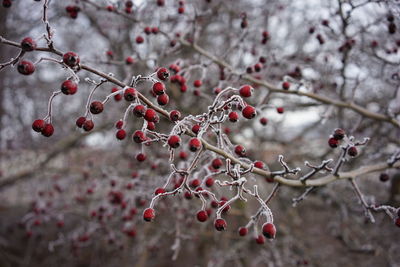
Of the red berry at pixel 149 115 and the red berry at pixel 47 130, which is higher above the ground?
the red berry at pixel 149 115

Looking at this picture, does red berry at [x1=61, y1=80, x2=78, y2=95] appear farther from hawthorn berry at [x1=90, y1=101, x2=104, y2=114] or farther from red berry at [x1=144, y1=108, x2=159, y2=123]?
red berry at [x1=144, y1=108, x2=159, y2=123]

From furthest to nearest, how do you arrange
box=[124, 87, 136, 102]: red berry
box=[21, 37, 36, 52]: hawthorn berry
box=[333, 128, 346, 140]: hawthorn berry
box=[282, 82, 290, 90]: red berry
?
box=[282, 82, 290, 90]: red berry
box=[333, 128, 346, 140]: hawthorn berry
box=[124, 87, 136, 102]: red berry
box=[21, 37, 36, 52]: hawthorn berry

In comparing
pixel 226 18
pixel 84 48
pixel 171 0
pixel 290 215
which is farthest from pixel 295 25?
pixel 84 48

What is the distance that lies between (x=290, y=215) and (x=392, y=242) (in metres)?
1.79

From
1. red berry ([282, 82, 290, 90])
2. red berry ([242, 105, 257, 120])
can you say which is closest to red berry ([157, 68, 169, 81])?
red berry ([242, 105, 257, 120])

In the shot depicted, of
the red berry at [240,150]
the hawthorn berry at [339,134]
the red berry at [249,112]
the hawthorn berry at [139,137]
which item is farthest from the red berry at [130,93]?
the hawthorn berry at [339,134]

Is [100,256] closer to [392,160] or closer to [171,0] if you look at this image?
[171,0]

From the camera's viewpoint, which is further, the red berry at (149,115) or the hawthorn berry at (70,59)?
the red berry at (149,115)

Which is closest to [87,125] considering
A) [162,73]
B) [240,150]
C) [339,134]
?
[162,73]

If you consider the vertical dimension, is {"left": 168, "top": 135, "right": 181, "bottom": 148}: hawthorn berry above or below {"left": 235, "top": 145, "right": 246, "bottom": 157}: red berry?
above

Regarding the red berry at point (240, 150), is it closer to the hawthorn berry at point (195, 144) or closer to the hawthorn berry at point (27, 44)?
the hawthorn berry at point (195, 144)

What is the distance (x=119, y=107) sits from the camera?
5.34 metres

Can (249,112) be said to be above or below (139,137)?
above

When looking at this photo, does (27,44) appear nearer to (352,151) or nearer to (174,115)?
(174,115)
